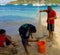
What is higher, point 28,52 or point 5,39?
point 5,39

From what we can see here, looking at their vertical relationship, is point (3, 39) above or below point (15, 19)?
above

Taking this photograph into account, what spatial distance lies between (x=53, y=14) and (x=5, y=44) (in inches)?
92.2

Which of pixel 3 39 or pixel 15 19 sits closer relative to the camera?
pixel 3 39

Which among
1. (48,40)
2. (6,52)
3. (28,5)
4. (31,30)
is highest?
(31,30)

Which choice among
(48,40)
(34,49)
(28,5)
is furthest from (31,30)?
(28,5)

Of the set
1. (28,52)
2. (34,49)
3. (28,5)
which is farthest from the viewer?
(28,5)

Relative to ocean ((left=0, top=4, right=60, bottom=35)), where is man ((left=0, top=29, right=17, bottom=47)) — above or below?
above

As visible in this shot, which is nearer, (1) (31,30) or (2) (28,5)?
(1) (31,30)

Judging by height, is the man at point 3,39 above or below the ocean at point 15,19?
above

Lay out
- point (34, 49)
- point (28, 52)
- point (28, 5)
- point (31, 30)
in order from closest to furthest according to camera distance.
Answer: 1. point (31, 30)
2. point (28, 52)
3. point (34, 49)
4. point (28, 5)

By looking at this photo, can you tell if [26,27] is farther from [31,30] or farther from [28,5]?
[28,5]

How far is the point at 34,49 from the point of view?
721 centimetres

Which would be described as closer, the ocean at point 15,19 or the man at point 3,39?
the man at point 3,39

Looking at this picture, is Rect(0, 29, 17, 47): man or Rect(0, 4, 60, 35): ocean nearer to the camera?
Rect(0, 29, 17, 47): man
